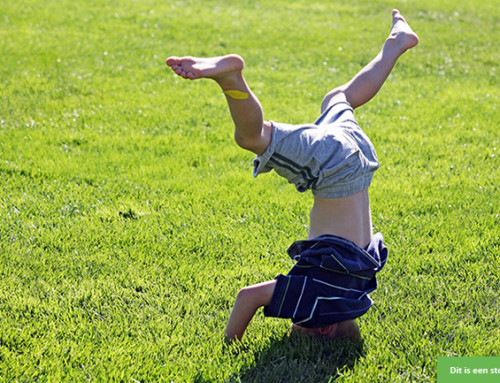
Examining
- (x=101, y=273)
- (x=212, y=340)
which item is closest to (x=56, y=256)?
(x=101, y=273)

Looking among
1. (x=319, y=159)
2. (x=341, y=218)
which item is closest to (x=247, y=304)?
(x=341, y=218)

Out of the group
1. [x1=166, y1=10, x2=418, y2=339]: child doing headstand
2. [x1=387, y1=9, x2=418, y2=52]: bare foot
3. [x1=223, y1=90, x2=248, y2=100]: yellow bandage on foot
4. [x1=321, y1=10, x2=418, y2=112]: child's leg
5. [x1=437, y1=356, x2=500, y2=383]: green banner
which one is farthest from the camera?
[x1=387, y1=9, x2=418, y2=52]: bare foot

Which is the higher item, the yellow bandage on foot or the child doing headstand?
the yellow bandage on foot

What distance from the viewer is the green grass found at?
139 inches

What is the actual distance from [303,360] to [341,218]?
0.80 meters

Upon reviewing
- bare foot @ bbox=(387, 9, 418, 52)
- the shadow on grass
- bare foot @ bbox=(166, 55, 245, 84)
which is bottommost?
the shadow on grass

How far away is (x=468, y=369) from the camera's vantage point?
3.47 m

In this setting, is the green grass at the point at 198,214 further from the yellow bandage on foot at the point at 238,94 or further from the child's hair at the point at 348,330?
the yellow bandage on foot at the point at 238,94

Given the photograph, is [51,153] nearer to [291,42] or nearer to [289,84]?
[289,84]

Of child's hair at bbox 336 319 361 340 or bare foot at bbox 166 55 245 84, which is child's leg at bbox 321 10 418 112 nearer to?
bare foot at bbox 166 55 245 84

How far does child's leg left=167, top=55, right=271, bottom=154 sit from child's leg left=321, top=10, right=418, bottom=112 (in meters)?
1.02

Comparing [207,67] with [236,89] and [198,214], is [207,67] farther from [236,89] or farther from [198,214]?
[198,214]

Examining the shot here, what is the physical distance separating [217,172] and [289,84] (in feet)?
10.6

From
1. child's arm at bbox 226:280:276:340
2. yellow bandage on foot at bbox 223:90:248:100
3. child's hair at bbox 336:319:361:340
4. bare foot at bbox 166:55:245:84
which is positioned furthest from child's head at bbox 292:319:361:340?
bare foot at bbox 166:55:245:84
